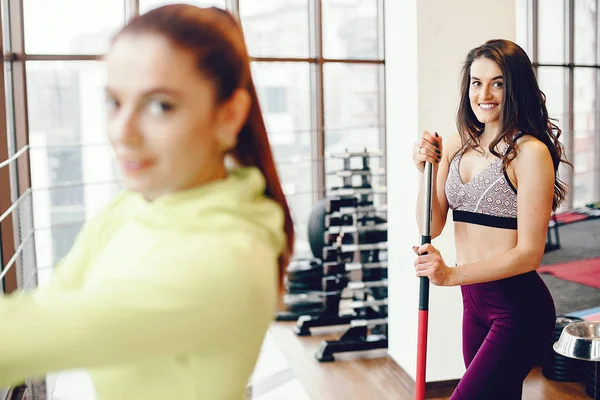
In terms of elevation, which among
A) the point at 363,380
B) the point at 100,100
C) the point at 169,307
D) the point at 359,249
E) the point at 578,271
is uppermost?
the point at 100,100

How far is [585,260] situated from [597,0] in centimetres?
447

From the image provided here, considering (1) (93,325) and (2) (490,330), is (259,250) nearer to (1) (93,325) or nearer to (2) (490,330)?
(1) (93,325)

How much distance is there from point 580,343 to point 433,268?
600mm

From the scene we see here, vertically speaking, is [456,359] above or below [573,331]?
below

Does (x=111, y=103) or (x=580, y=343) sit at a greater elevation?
(x=111, y=103)

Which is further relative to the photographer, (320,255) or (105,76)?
(320,255)

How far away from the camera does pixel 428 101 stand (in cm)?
338

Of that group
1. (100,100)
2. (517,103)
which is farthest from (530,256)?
(100,100)

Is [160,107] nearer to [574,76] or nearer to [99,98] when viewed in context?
[99,98]

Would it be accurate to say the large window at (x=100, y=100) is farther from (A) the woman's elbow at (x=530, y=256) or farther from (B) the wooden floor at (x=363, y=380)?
(A) the woman's elbow at (x=530, y=256)

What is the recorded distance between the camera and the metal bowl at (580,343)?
86.9 inches

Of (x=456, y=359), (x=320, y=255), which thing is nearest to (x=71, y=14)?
(x=320, y=255)

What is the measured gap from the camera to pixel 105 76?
66cm

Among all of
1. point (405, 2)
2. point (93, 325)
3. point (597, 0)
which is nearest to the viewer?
point (93, 325)
